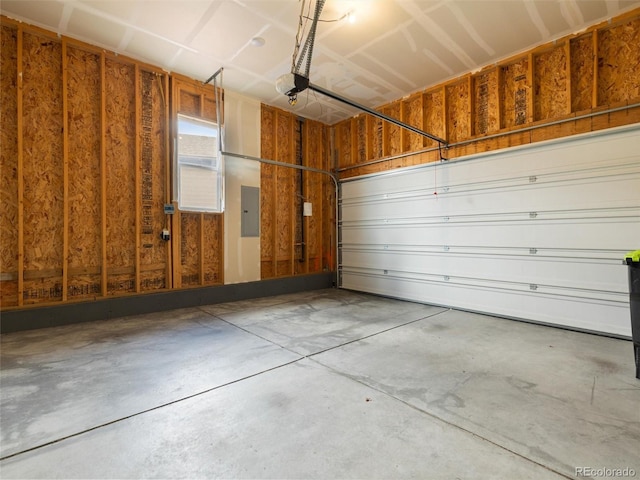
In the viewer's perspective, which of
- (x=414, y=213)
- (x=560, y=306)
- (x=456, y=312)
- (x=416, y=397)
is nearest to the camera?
(x=416, y=397)

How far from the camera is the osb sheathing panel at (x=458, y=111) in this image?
4750mm

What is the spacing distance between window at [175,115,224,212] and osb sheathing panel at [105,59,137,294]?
2.16 feet

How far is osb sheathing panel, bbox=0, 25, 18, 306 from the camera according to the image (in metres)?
3.58

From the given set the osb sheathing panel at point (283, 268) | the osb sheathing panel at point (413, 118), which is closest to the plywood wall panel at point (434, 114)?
the osb sheathing panel at point (413, 118)

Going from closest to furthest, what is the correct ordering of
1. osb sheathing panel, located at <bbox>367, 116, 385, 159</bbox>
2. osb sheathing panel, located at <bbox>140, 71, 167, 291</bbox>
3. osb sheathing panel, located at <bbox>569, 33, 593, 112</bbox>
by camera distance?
1. osb sheathing panel, located at <bbox>569, 33, 593, 112</bbox>
2. osb sheathing panel, located at <bbox>140, 71, 167, 291</bbox>
3. osb sheathing panel, located at <bbox>367, 116, 385, 159</bbox>

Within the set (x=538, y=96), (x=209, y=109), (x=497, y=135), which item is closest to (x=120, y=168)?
(x=209, y=109)

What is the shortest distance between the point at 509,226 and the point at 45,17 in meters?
6.59

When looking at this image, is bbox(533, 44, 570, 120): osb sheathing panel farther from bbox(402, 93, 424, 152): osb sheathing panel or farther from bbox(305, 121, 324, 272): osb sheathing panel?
bbox(305, 121, 324, 272): osb sheathing panel

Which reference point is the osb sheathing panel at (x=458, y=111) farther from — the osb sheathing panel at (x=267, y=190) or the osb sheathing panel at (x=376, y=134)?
the osb sheathing panel at (x=267, y=190)

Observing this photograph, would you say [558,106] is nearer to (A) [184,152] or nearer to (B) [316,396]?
(B) [316,396]

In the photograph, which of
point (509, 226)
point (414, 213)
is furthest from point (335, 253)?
point (509, 226)

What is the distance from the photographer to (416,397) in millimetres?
2133

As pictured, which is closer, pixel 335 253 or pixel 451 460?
pixel 451 460

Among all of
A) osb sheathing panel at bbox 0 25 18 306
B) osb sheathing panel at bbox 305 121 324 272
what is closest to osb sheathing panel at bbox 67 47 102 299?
osb sheathing panel at bbox 0 25 18 306
